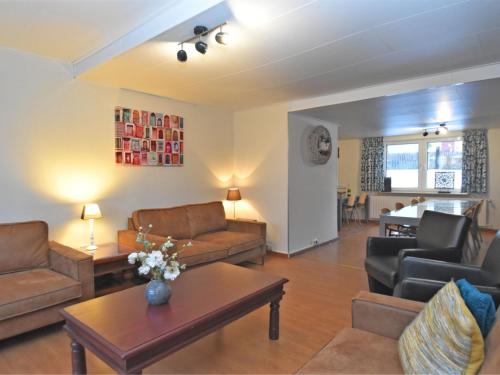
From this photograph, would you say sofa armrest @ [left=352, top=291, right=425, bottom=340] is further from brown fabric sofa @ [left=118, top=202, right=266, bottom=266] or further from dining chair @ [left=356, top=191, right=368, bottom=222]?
dining chair @ [left=356, top=191, right=368, bottom=222]

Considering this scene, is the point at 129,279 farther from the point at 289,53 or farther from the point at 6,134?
the point at 289,53

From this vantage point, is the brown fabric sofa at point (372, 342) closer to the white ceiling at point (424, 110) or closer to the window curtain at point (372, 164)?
the white ceiling at point (424, 110)

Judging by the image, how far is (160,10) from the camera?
88.2 inches

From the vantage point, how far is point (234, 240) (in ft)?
12.9

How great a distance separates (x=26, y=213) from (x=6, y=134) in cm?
76

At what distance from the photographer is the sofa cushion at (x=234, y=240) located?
3819mm

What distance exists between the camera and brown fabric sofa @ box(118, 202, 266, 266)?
349cm

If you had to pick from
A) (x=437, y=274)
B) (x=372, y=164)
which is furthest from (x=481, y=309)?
(x=372, y=164)

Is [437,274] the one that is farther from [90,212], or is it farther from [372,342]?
[90,212]

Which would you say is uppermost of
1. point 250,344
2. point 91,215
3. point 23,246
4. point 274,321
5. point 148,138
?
point 148,138

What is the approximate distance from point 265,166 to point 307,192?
2.72 ft

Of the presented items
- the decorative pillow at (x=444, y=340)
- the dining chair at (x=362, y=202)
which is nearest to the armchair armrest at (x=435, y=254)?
the decorative pillow at (x=444, y=340)

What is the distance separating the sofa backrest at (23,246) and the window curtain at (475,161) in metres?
7.64

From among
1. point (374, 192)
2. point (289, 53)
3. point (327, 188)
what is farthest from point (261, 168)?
point (374, 192)
